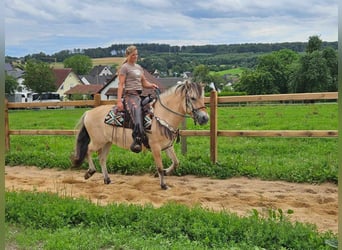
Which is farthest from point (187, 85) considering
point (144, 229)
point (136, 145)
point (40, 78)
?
point (40, 78)

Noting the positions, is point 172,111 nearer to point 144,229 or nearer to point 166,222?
point 166,222

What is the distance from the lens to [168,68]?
31.0ft

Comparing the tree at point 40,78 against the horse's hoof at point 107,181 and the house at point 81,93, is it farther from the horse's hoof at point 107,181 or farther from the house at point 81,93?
the horse's hoof at point 107,181

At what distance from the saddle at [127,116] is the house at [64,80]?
84.9 feet

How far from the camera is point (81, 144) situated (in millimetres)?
6504

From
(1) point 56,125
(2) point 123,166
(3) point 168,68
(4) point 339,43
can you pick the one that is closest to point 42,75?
(1) point 56,125

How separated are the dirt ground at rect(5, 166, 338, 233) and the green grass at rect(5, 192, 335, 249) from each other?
0.48m

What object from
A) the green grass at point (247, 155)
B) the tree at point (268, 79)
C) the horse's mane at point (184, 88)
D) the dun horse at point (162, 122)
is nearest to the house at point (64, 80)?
the tree at point (268, 79)

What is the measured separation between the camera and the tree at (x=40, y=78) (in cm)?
3100

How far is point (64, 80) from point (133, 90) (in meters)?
33.8

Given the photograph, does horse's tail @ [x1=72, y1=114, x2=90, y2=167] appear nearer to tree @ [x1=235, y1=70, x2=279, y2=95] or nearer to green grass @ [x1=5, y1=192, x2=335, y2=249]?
green grass @ [x1=5, y1=192, x2=335, y2=249]

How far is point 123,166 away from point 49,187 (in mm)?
1406

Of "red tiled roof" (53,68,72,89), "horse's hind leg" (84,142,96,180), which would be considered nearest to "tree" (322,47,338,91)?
"horse's hind leg" (84,142,96,180)

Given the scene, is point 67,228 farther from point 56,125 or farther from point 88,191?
point 56,125
